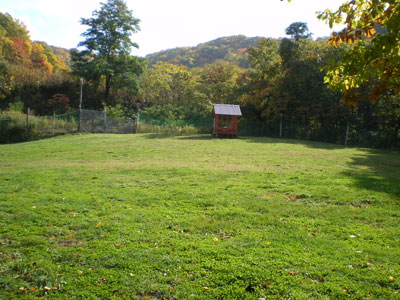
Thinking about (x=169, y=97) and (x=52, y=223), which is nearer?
(x=52, y=223)

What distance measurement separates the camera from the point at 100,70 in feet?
105

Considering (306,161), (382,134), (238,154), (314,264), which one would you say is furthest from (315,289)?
(382,134)

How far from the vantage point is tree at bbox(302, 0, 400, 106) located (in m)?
3.19

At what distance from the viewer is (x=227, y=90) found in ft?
121

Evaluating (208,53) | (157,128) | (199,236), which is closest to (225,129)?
(157,128)

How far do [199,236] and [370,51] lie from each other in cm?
333

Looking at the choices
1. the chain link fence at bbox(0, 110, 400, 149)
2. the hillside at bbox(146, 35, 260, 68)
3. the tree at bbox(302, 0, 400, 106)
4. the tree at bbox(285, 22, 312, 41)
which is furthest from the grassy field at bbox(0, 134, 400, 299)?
the hillside at bbox(146, 35, 260, 68)

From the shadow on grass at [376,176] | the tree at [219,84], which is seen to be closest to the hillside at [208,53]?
the tree at [219,84]

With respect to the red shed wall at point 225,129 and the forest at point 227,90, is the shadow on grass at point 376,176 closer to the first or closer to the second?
the forest at point 227,90

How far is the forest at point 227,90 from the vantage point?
23500 mm

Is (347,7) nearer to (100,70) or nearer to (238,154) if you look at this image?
(238,154)

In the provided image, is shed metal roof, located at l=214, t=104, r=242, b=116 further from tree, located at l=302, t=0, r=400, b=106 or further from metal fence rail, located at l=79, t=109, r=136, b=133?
tree, located at l=302, t=0, r=400, b=106

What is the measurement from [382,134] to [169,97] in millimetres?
25064

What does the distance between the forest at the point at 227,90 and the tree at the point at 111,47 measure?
11 cm
